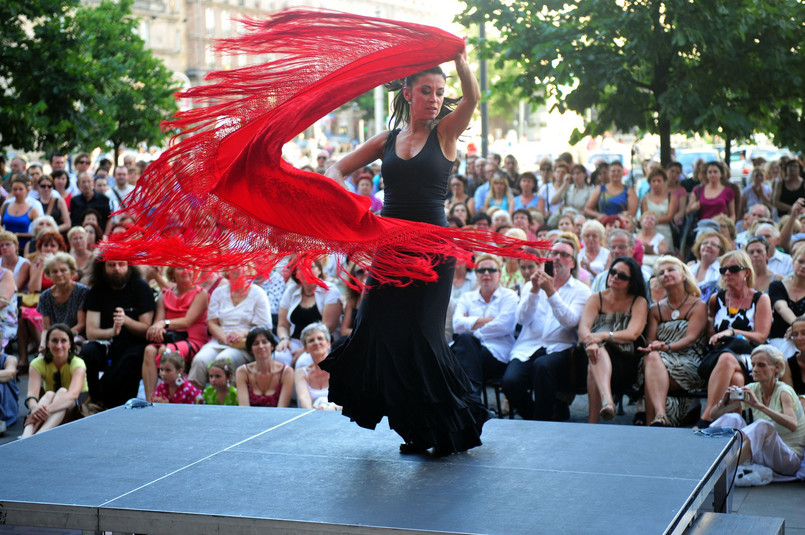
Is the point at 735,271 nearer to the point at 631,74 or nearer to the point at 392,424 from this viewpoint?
the point at 392,424

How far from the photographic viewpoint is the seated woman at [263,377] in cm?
661

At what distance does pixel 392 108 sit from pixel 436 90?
328 millimetres

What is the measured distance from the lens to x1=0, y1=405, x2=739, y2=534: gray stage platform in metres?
3.50

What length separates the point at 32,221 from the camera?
10156mm

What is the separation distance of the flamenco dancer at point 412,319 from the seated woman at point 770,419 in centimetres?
203

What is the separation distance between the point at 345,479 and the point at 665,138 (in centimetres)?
750

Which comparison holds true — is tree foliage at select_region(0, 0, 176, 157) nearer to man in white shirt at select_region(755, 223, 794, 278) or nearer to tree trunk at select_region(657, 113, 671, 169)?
tree trunk at select_region(657, 113, 671, 169)

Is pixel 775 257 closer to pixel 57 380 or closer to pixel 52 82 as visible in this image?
pixel 57 380

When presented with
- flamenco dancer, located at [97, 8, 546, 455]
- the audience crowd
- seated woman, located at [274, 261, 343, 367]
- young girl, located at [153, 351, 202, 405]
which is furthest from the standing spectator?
flamenco dancer, located at [97, 8, 546, 455]

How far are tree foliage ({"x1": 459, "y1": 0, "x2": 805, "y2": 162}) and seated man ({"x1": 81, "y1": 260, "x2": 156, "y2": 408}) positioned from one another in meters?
4.83

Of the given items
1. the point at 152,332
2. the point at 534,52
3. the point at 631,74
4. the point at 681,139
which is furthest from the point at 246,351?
the point at 681,139

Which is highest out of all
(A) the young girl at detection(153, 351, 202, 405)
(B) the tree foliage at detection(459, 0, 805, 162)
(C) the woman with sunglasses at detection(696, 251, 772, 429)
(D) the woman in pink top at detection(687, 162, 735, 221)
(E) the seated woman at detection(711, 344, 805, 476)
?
(B) the tree foliage at detection(459, 0, 805, 162)

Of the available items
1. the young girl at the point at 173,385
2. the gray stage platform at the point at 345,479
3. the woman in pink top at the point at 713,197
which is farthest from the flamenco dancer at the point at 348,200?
the woman in pink top at the point at 713,197

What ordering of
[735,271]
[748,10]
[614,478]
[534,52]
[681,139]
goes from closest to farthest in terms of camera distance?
[614,478], [735,271], [748,10], [534,52], [681,139]
